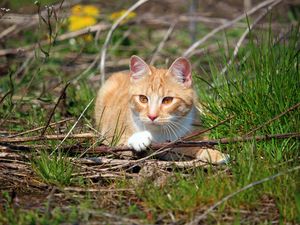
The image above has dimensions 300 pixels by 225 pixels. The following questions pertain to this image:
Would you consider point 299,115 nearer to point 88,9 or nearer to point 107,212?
point 107,212

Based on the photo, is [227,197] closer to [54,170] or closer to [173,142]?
[173,142]

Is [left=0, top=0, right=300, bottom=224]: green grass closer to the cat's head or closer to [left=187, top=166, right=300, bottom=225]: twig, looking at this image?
[left=187, top=166, right=300, bottom=225]: twig

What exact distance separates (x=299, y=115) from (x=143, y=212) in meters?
1.41

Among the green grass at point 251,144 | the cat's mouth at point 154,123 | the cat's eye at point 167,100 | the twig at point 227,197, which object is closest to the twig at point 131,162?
the green grass at point 251,144

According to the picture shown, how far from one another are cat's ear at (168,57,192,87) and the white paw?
0.60 m

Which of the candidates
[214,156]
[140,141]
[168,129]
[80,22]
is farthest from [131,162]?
[80,22]

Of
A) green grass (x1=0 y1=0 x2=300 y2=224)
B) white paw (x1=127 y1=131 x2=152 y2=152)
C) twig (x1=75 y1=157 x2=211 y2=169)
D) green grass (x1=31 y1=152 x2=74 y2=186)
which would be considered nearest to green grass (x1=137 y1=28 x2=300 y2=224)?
green grass (x1=0 y1=0 x2=300 y2=224)

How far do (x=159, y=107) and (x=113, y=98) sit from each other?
108cm

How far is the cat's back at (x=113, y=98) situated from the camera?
17.7 ft

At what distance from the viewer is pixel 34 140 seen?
4348 mm

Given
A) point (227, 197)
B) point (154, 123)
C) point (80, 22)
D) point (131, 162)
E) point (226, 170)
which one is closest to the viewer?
point (227, 197)

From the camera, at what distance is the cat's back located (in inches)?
212

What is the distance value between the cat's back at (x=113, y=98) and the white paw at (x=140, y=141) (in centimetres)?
79

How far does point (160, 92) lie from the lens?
470 cm
